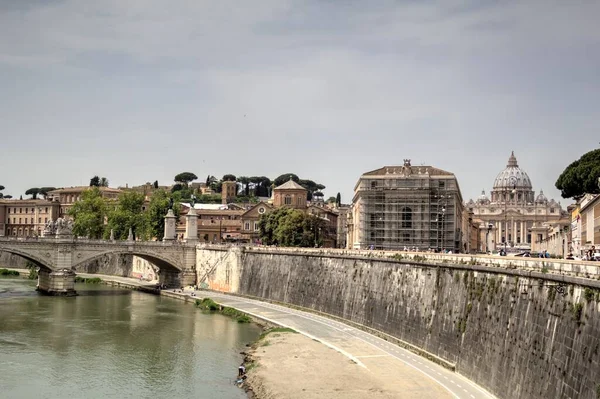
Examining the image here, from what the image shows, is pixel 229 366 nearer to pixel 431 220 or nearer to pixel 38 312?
pixel 38 312

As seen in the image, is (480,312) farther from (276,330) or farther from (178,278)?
(178,278)

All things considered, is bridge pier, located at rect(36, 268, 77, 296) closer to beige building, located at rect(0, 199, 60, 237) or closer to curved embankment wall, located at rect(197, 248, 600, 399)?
curved embankment wall, located at rect(197, 248, 600, 399)

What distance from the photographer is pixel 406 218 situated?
2795 inches

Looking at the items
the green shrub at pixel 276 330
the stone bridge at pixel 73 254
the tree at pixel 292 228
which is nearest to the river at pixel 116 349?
the green shrub at pixel 276 330

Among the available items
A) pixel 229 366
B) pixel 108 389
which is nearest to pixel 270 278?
pixel 229 366

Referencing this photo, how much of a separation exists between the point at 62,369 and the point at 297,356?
11.6 meters

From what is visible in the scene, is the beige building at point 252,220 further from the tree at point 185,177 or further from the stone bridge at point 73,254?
the tree at point 185,177

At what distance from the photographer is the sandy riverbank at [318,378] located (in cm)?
2833

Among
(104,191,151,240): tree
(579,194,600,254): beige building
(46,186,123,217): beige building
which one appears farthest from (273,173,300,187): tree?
(579,194,600,254): beige building

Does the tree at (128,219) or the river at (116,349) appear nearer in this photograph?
the river at (116,349)

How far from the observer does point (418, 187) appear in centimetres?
7062

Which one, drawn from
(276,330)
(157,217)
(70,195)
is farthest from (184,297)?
(70,195)

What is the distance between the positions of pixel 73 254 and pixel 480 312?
4540 cm

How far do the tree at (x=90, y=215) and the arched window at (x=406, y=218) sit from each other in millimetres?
44056
